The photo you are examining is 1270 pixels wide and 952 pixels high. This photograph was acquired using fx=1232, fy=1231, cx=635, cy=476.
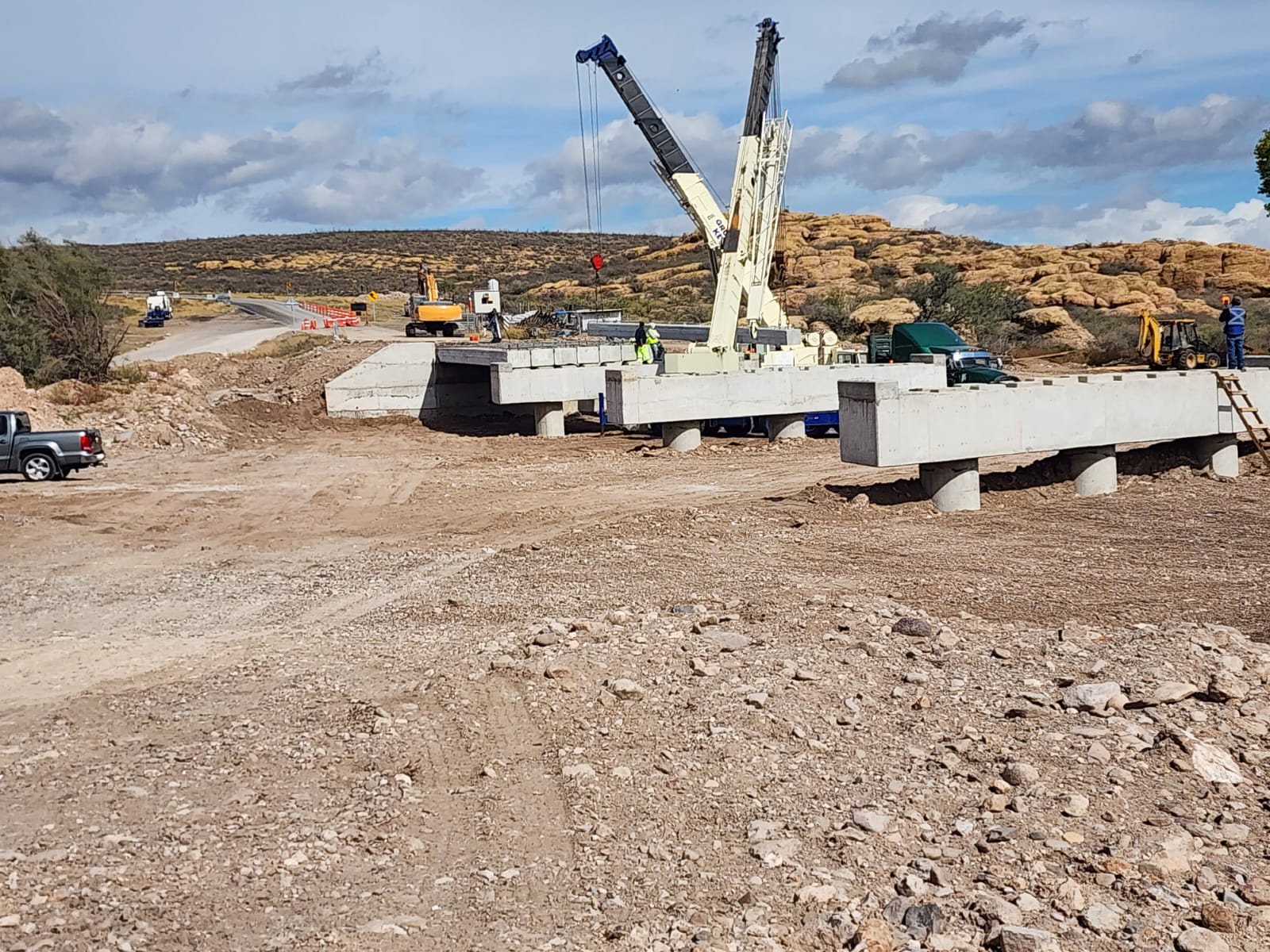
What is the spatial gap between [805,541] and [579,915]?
967cm

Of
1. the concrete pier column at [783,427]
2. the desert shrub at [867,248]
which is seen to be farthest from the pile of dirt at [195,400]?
the desert shrub at [867,248]

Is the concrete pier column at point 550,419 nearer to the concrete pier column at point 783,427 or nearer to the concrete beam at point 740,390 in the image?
the concrete beam at point 740,390

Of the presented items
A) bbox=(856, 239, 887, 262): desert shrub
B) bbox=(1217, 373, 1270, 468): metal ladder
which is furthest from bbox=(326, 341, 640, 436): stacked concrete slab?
bbox=(856, 239, 887, 262): desert shrub

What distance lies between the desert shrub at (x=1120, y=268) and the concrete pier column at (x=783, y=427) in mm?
49492

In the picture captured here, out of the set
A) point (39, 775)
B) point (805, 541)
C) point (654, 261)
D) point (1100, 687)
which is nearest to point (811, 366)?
point (805, 541)

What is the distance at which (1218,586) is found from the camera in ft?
38.5

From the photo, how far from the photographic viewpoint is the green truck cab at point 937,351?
1097 inches

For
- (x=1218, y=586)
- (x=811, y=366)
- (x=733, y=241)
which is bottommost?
(x=1218, y=586)

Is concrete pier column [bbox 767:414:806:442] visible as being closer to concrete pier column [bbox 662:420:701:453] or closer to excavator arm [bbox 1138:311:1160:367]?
concrete pier column [bbox 662:420:701:453]

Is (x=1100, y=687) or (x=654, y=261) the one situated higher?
(x=654, y=261)

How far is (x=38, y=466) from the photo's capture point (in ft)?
74.4

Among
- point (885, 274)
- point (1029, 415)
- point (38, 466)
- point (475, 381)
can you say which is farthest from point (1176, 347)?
point (885, 274)

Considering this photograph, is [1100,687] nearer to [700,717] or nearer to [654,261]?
[700,717]

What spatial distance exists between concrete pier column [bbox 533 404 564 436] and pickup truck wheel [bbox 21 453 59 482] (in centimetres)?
1056
